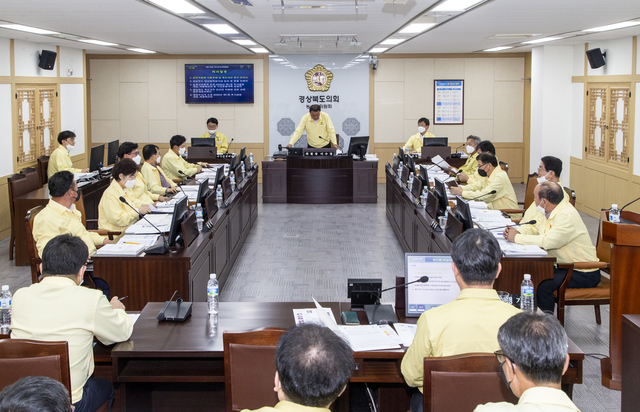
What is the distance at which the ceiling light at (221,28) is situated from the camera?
8.13m

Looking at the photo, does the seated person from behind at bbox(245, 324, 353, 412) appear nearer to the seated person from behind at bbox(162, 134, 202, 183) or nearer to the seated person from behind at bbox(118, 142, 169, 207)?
the seated person from behind at bbox(118, 142, 169, 207)

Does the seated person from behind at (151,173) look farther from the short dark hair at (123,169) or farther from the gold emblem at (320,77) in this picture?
the gold emblem at (320,77)

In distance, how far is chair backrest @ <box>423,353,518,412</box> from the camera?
8.60 ft

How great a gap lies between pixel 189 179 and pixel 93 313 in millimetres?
6608

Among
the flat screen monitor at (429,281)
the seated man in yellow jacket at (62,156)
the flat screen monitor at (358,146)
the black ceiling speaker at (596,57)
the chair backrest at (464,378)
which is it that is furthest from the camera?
the flat screen monitor at (358,146)

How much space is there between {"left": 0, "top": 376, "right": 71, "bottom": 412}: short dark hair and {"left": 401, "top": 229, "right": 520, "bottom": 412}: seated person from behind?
1.46 m

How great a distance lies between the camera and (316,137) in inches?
491

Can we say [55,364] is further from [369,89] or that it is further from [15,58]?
[369,89]

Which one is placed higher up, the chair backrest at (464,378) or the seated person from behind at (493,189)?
the seated person from behind at (493,189)

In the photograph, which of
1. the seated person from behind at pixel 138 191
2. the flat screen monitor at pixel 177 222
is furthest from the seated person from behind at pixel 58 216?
the seated person from behind at pixel 138 191

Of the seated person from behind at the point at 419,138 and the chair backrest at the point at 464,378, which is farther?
the seated person from behind at the point at 419,138

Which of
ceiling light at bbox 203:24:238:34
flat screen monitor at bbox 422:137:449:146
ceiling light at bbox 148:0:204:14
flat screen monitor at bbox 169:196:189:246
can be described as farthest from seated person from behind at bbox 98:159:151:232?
flat screen monitor at bbox 422:137:449:146

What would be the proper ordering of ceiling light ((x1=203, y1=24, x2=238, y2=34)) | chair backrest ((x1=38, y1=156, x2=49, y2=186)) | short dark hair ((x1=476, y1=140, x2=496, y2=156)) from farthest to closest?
1. chair backrest ((x1=38, y1=156, x2=49, y2=186))
2. short dark hair ((x1=476, y1=140, x2=496, y2=156))
3. ceiling light ((x1=203, y1=24, x2=238, y2=34))

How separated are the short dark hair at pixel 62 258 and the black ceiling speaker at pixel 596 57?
30.5 ft
